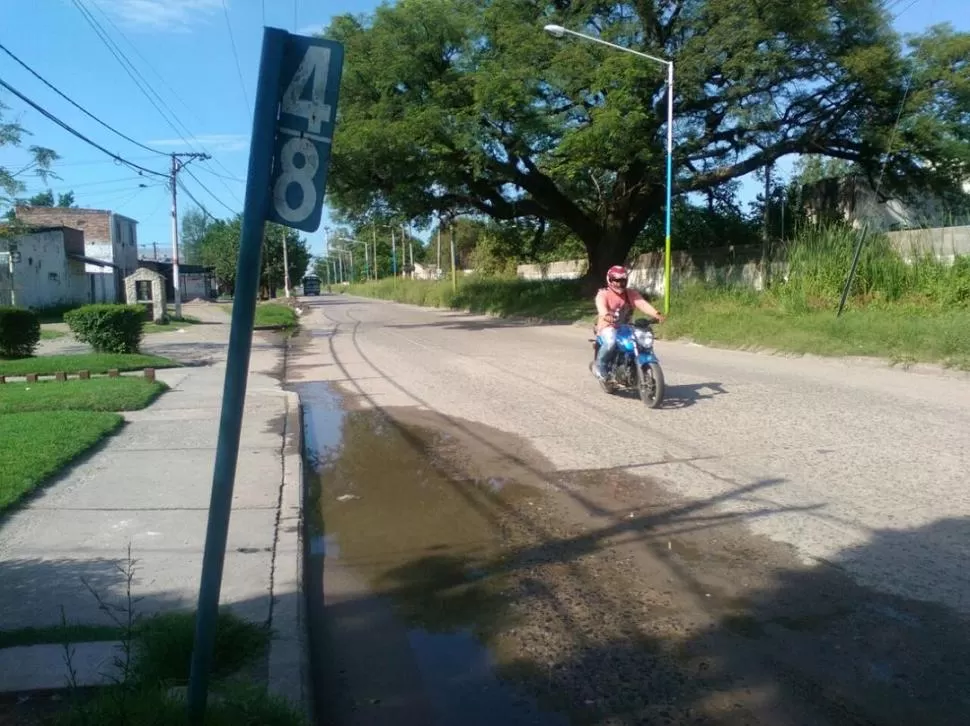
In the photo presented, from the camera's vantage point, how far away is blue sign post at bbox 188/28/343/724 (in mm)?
2828

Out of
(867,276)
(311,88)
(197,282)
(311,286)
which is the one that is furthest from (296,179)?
(311,286)

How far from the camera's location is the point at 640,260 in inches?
1328

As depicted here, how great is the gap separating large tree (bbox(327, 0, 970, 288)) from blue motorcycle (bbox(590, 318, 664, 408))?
12.8m

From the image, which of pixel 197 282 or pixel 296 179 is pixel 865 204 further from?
pixel 197 282

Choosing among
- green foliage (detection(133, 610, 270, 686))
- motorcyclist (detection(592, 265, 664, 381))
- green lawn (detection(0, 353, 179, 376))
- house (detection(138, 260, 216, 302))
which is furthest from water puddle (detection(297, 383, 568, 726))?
house (detection(138, 260, 216, 302))

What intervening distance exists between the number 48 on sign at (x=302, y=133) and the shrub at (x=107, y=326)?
1705cm

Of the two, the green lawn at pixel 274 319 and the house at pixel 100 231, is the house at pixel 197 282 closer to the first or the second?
the house at pixel 100 231

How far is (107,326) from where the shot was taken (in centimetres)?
1859

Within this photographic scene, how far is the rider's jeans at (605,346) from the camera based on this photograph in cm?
1097

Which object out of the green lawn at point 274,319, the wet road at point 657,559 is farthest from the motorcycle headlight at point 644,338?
the green lawn at point 274,319

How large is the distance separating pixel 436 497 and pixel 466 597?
7.30 feet

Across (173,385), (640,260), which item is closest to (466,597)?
(173,385)

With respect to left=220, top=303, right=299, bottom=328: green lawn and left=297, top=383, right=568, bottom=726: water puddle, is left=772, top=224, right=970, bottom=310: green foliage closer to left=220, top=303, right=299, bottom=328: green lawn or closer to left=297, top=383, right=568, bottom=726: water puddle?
left=297, top=383, right=568, bottom=726: water puddle

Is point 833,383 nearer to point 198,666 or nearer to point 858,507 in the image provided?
point 858,507
